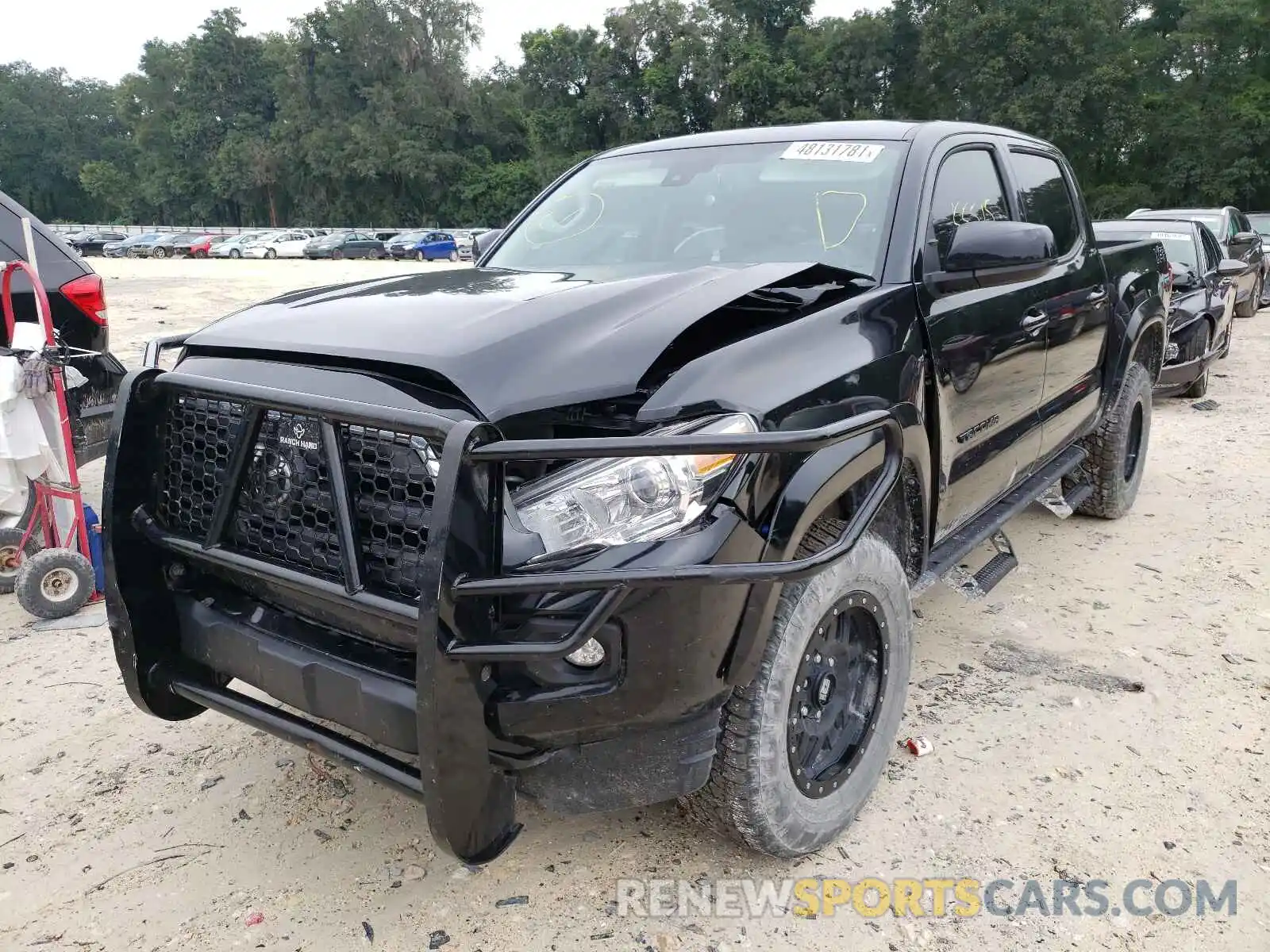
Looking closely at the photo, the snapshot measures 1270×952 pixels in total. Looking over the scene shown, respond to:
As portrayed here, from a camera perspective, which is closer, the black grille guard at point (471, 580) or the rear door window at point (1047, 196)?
the black grille guard at point (471, 580)

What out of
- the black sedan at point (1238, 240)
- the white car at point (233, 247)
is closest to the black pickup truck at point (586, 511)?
the black sedan at point (1238, 240)

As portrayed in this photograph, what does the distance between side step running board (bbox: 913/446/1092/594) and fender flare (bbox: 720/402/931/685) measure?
2.79ft

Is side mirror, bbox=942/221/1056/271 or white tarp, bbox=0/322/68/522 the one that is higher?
side mirror, bbox=942/221/1056/271

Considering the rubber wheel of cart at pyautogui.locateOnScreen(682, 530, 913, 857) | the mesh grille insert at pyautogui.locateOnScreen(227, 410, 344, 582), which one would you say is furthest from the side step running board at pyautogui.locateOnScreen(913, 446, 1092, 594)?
the mesh grille insert at pyautogui.locateOnScreen(227, 410, 344, 582)

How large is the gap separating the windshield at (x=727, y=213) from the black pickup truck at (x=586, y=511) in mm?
20

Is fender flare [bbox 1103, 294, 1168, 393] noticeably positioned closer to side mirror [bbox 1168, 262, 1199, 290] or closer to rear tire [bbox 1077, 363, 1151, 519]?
rear tire [bbox 1077, 363, 1151, 519]

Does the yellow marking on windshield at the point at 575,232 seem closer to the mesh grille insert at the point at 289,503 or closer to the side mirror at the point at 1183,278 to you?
the mesh grille insert at the point at 289,503

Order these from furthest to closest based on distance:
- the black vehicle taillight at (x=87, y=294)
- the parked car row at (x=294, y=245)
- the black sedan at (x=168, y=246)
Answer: the black sedan at (x=168, y=246)
the parked car row at (x=294, y=245)
the black vehicle taillight at (x=87, y=294)

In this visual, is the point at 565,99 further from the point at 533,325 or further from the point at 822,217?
the point at 533,325

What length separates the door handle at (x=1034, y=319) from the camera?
3.62 meters

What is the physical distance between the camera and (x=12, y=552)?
4.47 meters

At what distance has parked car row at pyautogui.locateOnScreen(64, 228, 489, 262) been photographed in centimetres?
4494

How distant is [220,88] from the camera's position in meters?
74.3

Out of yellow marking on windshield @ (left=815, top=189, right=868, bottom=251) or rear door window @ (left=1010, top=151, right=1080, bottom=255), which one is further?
rear door window @ (left=1010, top=151, right=1080, bottom=255)
